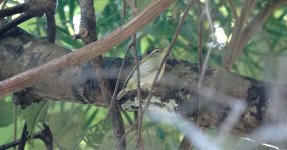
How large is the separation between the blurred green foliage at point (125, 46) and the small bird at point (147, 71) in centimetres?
11

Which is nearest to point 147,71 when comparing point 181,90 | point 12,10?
point 181,90

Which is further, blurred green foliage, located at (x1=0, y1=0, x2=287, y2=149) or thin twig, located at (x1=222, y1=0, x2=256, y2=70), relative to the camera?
blurred green foliage, located at (x1=0, y1=0, x2=287, y2=149)

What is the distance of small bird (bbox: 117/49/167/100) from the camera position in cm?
55

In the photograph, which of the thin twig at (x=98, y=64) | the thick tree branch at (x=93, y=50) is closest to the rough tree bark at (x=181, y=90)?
the thin twig at (x=98, y=64)

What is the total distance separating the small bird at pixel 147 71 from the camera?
0.55 metres

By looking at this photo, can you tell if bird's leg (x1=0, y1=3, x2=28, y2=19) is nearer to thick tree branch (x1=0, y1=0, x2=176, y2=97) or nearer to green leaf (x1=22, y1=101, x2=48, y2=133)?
green leaf (x1=22, y1=101, x2=48, y2=133)

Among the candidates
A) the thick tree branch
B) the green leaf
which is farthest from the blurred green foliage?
the thick tree branch

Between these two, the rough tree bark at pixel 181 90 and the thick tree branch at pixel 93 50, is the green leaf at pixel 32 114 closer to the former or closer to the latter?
the rough tree bark at pixel 181 90

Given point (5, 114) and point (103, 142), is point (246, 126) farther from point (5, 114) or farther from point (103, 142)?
point (5, 114)

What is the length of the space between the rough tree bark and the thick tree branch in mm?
126

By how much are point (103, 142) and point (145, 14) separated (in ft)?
1.01

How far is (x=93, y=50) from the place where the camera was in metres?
0.44

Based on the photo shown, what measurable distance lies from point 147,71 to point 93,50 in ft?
0.41

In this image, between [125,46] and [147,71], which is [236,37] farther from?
[125,46]
